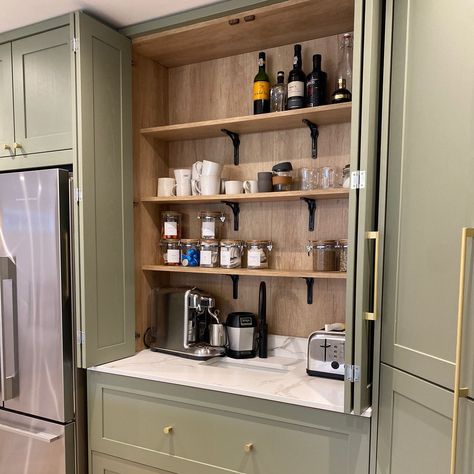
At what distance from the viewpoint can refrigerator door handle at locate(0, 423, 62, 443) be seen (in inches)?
72.4

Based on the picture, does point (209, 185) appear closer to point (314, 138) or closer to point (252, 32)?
point (314, 138)

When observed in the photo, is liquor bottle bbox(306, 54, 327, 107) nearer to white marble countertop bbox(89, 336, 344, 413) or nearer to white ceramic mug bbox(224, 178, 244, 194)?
white ceramic mug bbox(224, 178, 244, 194)

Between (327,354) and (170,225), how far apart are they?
1019 millimetres

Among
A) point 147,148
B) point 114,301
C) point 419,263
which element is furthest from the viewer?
point 147,148

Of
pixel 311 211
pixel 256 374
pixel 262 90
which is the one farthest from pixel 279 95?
pixel 256 374

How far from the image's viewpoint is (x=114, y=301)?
197 cm

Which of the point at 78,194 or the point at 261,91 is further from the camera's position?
the point at 261,91

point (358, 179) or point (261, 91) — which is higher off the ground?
point (261, 91)

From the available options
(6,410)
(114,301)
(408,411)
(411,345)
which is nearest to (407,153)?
(411,345)

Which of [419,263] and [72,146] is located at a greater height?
[72,146]

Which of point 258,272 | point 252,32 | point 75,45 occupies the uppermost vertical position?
point 252,32

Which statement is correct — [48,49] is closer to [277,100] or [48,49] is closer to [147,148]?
[147,148]

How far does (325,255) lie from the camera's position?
188cm

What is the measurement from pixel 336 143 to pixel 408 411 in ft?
3.81
